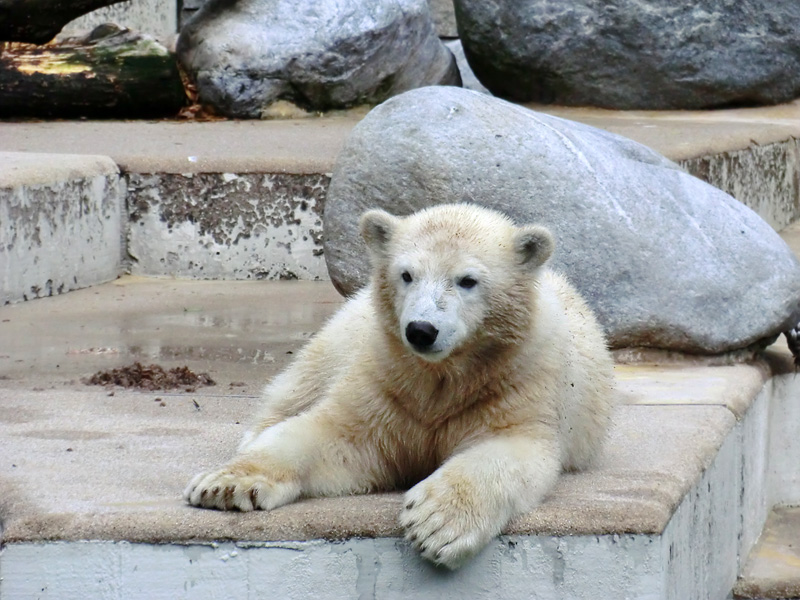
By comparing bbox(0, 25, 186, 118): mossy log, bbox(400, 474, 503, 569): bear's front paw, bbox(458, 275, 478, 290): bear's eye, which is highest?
bbox(458, 275, 478, 290): bear's eye

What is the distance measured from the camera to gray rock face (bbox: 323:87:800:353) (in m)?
4.44

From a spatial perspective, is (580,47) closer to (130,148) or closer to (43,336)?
(130,148)

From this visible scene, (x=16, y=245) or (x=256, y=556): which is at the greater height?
(x=256, y=556)

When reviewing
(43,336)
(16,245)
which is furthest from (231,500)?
(16,245)

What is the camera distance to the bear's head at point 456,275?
8.76 ft

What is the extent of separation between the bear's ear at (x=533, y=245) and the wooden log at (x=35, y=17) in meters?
5.40

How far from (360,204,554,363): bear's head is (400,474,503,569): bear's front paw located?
28 centimetres

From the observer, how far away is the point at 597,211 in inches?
176

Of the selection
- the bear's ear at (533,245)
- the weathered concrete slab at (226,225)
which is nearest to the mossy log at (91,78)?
the weathered concrete slab at (226,225)

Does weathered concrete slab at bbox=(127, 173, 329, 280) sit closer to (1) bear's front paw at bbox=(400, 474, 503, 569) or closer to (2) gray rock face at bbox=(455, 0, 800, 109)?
(2) gray rock face at bbox=(455, 0, 800, 109)

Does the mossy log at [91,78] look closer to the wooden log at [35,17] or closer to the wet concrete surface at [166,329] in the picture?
the wooden log at [35,17]

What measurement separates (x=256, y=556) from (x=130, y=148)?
4005 millimetres

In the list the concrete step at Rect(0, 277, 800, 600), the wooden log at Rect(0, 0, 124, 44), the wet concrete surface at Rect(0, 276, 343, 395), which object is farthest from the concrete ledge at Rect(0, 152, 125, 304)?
the wooden log at Rect(0, 0, 124, 44)

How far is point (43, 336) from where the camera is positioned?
16.0ft
